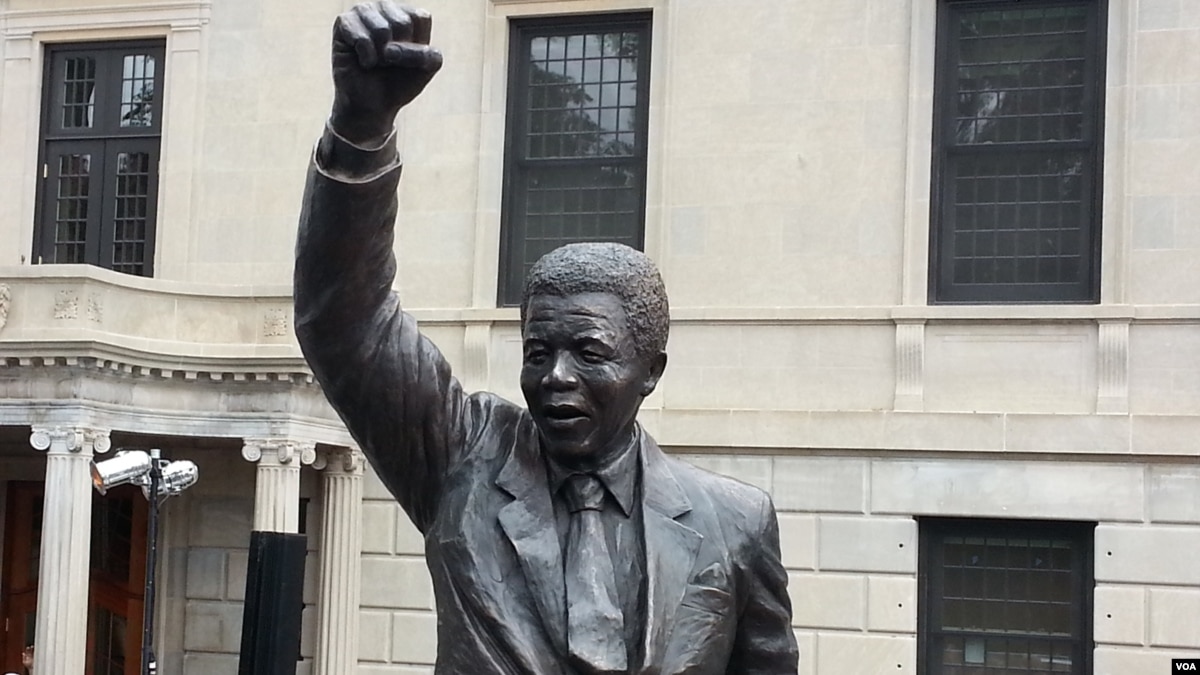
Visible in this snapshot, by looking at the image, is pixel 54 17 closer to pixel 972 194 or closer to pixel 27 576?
pixel 27 576

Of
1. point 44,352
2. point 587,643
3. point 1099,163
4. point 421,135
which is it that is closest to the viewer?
point 587,643

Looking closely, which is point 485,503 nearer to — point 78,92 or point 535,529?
point 535,529

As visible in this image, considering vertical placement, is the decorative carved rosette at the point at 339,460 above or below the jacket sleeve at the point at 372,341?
below

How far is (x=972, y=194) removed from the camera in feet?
60.4

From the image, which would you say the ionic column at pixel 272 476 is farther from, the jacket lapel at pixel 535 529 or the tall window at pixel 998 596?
the jacket lapel at pixel 535 529

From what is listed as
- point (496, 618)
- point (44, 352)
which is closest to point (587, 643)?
point (496, 618)

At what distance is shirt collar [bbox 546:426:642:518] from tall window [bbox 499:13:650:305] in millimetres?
16073

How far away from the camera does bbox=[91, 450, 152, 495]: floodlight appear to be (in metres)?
15.4

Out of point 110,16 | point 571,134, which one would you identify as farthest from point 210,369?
point 110,16

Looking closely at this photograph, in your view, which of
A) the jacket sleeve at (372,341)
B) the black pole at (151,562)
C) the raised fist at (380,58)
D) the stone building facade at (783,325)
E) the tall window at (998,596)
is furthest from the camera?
the tall window at (998,596)

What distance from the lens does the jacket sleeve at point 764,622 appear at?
141 inches

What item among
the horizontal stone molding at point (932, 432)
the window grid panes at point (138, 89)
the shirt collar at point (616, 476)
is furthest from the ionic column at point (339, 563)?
the shirt collar at point (616, 476)

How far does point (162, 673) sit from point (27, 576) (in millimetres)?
1995

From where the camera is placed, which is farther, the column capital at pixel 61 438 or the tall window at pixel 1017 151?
the tall window at pixel 1017 151
